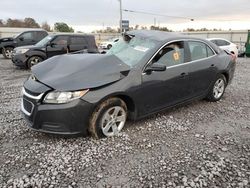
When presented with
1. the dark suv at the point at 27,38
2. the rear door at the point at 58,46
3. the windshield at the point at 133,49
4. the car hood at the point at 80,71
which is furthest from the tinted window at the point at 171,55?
the dark suv at the point at 27,38

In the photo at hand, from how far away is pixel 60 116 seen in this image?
3385 millimetres

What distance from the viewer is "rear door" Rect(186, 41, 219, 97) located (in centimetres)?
489

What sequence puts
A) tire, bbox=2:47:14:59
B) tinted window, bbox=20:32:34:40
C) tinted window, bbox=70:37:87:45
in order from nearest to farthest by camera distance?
tinted window, bbox=70:37:87:45 → tinted window, bbox=20:32:34:40 → tire, bbox=2:47:14:59

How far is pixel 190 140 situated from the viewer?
12.8ft

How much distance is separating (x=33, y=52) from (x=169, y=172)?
8.99m

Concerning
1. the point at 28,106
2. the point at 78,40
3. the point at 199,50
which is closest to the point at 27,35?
the point at 78,40

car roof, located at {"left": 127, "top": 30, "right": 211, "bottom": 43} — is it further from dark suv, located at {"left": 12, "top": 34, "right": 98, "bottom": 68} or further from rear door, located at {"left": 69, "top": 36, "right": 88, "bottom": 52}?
rear door, located at {"left": 69, "top": 36, "right": 88, "bottom": 52}

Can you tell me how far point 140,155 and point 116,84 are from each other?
1094 millimetres

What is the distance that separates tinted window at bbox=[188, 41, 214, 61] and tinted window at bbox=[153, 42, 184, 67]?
12.5 inches

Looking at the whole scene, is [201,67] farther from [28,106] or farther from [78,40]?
[78,40]

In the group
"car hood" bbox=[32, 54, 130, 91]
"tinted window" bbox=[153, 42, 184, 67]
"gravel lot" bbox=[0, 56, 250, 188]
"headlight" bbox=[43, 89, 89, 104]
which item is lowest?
"gravel lot" bbox=[0, 56, 250, 188]

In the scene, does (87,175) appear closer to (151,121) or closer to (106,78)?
(106,78)

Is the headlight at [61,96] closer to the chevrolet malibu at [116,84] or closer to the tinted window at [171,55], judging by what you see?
the chevrolet malibu at [116,84]

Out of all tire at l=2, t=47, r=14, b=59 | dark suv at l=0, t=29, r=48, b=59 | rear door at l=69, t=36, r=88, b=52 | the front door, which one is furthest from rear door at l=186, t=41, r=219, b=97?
tire at l=2, t=47, r=14, b=59
